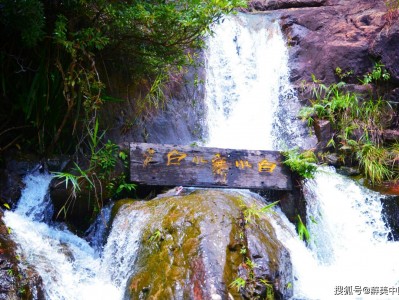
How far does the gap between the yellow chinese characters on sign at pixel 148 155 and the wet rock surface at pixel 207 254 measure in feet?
2.63

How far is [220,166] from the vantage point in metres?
4.62

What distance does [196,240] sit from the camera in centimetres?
318

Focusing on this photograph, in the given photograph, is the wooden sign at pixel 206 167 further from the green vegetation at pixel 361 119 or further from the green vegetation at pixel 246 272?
the green vegetation at pixel 361 119

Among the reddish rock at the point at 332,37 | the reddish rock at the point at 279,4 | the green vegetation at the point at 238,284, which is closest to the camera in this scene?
the green vegetation at the point at 238,284

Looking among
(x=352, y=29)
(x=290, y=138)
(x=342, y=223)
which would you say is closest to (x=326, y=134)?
(x=290, y=138)

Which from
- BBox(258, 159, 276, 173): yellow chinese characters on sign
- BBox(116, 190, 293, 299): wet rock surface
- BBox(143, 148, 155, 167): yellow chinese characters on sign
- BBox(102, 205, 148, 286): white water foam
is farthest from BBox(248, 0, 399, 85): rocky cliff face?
BBox(102, 205, 148, 286): white water foam

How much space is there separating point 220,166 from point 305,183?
3.87ft

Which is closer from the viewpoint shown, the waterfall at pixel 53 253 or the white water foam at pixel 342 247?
the waterfall at pixel 53 253

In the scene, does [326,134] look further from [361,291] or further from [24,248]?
[24,248]

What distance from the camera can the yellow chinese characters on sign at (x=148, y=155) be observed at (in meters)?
4.36

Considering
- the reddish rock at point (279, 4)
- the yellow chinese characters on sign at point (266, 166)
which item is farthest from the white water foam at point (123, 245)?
the reddish rock at point (279, 4)

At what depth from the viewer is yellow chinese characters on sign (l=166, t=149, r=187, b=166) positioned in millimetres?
4449

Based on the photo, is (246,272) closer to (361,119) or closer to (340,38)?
(361,119)

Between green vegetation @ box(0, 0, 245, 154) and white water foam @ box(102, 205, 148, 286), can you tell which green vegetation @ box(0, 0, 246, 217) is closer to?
green vegetation @ box(0, 0, 245, 154)
